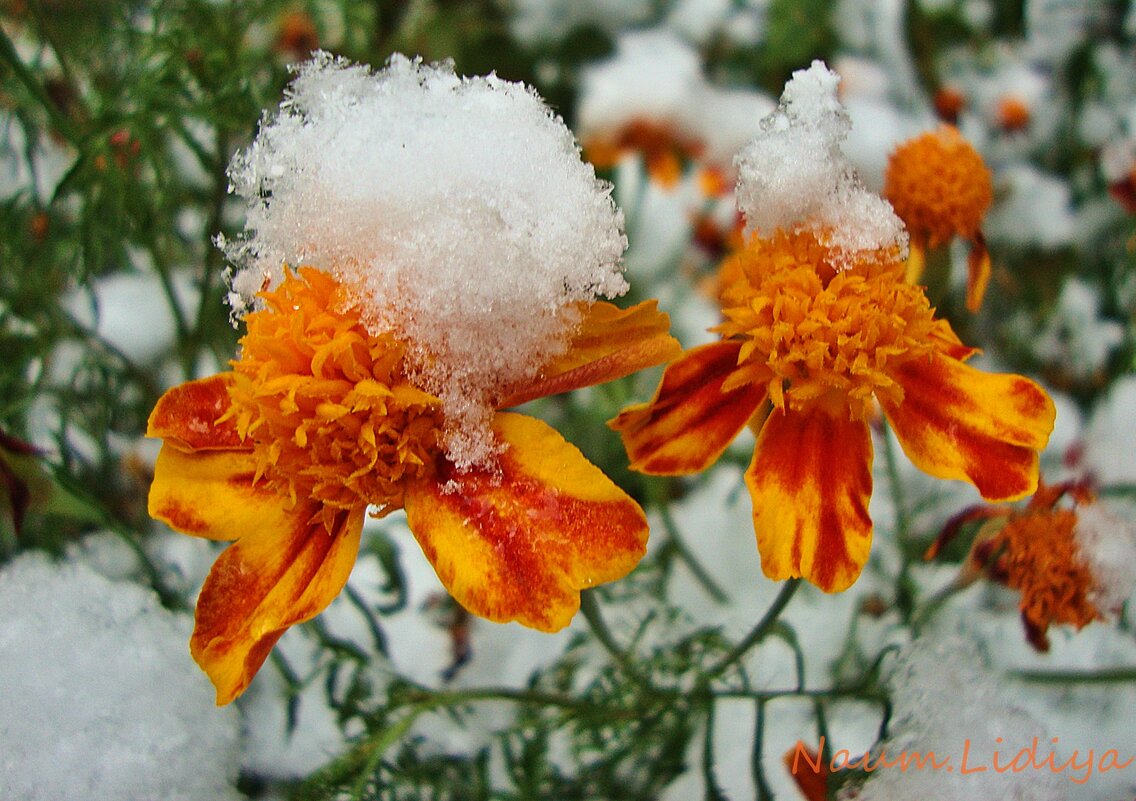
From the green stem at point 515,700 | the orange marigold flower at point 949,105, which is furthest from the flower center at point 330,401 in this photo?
the orange marigold flower at point 949,105

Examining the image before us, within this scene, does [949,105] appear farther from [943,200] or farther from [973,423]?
[973,423]

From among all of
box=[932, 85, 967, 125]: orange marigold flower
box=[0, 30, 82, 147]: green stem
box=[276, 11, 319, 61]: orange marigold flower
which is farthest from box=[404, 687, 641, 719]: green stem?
box=[932, 85, 967, 125]: orange marigold flower

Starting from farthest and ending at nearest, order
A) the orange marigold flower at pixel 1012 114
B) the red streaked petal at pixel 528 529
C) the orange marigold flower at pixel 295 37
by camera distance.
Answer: the orange marigold flower at pixel 1012 114 → the orange marigold flower at pixel 295 37 → the red streaked petal at pixel 528 529

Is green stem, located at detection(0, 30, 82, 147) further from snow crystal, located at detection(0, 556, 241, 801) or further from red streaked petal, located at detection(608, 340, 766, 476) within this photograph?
red streaked petal, located at detection(608, 340, 766, 476)

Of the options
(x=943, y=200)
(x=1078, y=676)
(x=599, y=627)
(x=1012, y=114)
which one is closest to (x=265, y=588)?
(x=599, y=627)

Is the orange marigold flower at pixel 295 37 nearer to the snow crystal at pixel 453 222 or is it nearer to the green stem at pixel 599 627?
the snow crystal at pixel 453 222
